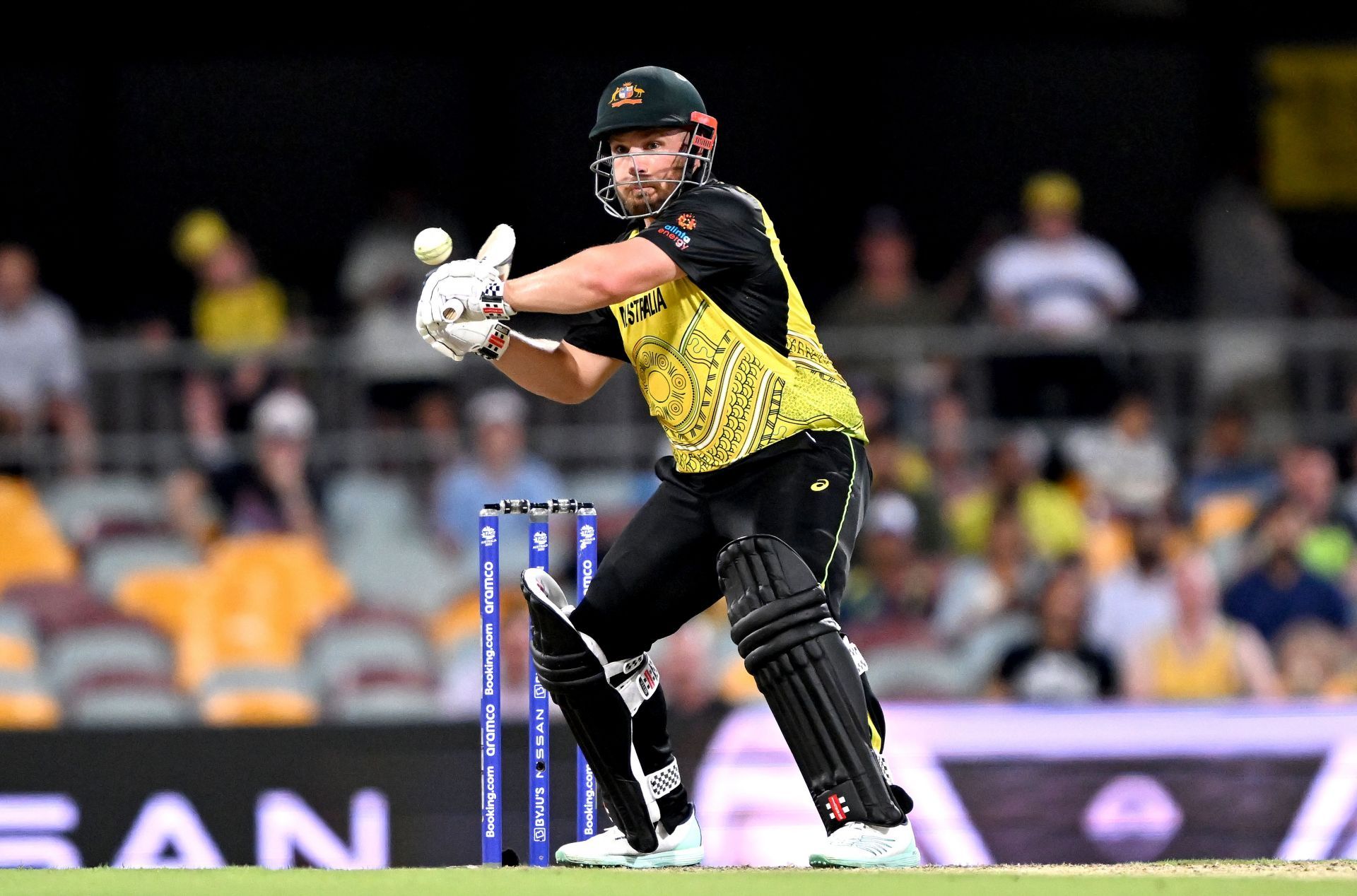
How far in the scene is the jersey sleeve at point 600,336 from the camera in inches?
191

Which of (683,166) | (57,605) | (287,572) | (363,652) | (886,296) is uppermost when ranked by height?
(886,296)

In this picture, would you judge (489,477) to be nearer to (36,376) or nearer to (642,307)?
(36,376)

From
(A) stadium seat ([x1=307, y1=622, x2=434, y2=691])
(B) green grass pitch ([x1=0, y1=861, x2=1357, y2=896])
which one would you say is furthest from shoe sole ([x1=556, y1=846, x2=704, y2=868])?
(A) stadium seat ([x1=307, y1=622, x2=434, y2=691])

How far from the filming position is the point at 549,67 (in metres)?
12.2

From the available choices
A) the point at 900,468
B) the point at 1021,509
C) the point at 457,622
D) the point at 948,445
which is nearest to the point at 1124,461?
the point at 1021,509

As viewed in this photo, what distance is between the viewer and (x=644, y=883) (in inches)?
152

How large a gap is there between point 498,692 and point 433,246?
113 cm

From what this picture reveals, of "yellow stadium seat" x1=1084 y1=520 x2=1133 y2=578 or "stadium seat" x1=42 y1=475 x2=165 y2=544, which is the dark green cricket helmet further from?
"stadium seat" x1=42 y1=475 x2=165 y2=544

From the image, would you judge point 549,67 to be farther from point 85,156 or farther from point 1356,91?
point 1356,91

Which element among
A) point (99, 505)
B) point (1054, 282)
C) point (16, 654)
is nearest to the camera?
point (16, 654)

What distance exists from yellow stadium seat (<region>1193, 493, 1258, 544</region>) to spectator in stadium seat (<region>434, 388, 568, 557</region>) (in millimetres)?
2971

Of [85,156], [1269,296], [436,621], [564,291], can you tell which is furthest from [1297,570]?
[85,156]

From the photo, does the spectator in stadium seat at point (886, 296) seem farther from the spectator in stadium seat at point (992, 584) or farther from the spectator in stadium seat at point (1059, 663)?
the spectator in stadium seat at point (1059, 663)

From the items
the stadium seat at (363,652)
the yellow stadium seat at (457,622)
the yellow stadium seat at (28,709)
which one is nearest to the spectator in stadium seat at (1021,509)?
the yellow stadium seat at (457,622)
